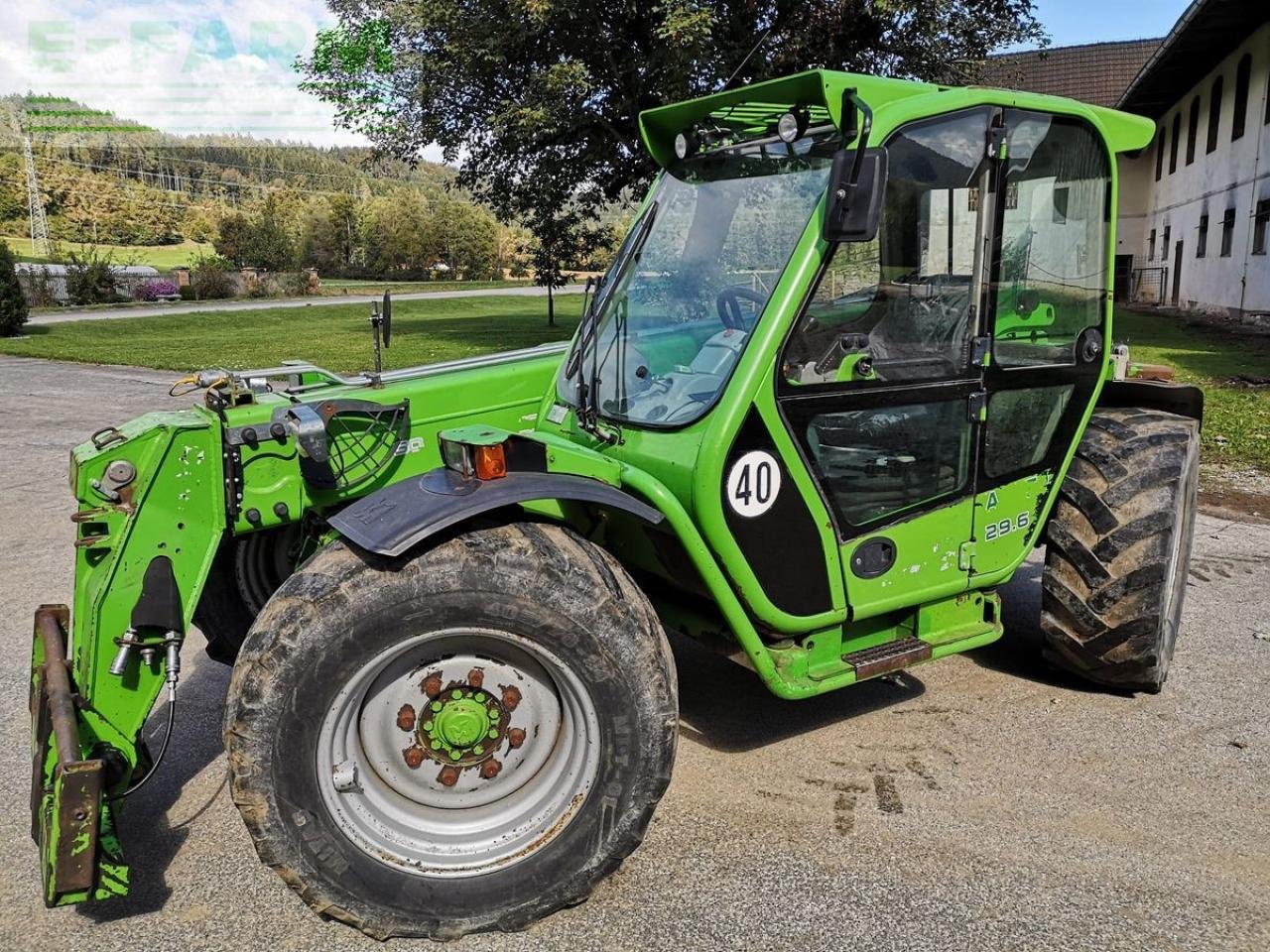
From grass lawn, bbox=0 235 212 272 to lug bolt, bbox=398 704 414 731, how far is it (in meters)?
65.9

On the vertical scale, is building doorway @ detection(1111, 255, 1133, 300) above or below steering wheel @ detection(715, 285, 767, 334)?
above

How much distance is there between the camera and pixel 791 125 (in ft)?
10.7

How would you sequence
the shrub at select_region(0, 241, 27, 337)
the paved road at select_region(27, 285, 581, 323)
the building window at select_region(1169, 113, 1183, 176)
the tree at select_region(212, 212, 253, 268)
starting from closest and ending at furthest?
the shrub at select_region(0, 241, 27, 337)
the building window at select_region(1169, 113, 1183, 176)
the paved road at select_region(27, 285, 581, 323)
the tree at select_region(212, 212, 253, 268)

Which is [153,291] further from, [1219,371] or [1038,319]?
[1038,319]

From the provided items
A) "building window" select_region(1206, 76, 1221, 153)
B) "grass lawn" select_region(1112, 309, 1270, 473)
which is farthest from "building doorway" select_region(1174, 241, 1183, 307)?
"grass lawn" select_region(1112, 309, 1270, 473)

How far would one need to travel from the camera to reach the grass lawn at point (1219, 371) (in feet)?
31.6

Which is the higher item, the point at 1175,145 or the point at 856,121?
the point at 1175,145

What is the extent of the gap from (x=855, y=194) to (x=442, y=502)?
152 cm

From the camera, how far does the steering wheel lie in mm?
3381

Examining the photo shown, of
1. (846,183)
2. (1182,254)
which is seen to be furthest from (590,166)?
(1182,254)

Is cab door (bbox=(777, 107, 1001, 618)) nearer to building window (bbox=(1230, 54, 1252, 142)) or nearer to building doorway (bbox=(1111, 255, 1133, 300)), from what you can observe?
building window (bbox=(1230, 54, 1252, 142))

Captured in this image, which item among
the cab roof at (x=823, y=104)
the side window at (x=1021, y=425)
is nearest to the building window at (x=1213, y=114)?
the cab roof at (x=823, y=104)

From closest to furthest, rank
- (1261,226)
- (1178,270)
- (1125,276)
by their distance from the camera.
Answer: (1261,226), (1178,270), (1125,276)

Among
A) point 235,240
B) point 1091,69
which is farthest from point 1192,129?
point 235,240
